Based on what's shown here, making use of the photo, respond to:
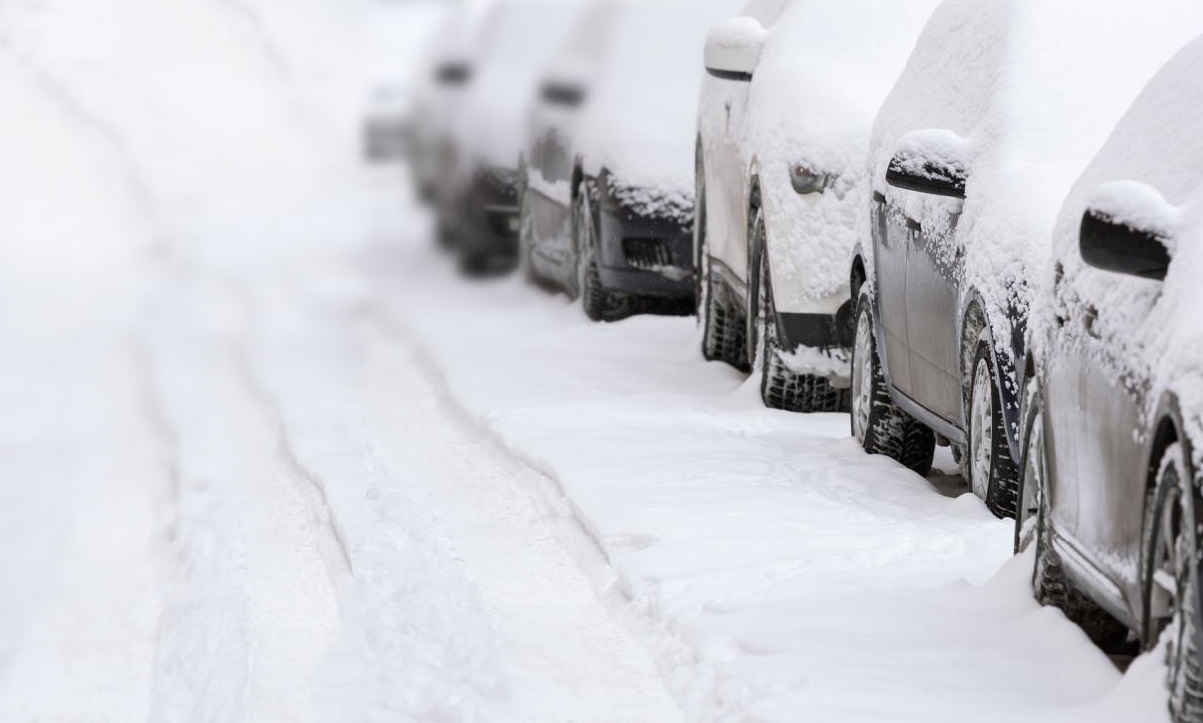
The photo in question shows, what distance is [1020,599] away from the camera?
6.16 meters

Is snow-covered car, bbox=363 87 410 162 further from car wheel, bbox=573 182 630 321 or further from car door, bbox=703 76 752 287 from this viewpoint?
car door, bbox=703 76 752 287

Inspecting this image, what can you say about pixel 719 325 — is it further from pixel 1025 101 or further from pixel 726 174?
pixel 1025 101

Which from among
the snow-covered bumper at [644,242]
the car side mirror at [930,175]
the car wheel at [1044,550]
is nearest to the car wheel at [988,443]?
the car side mirror at [930,175]

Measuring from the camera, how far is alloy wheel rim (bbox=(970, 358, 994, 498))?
7320mm

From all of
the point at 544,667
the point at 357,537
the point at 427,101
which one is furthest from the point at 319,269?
the point at 544,667

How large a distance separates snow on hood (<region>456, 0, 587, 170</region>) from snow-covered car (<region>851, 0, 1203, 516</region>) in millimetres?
8578

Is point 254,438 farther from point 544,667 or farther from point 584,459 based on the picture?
point 544,667

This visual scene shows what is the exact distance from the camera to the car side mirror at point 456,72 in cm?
1823

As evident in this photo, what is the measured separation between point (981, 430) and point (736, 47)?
386 centimetres

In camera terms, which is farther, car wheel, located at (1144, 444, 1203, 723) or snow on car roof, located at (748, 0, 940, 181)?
snow on car roof, located at (748, 0, 940, 181)

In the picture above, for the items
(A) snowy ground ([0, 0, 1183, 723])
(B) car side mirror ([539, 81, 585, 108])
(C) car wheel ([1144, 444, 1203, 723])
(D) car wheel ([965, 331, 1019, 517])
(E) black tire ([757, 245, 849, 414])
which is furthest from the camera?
(B) car side mirror ([539, 81, 585, 108])

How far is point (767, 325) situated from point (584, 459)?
5.59 ft

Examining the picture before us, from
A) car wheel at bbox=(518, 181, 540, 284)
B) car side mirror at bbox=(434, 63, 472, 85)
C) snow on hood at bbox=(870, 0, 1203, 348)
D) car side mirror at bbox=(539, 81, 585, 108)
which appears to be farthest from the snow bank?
car side mirror at bbox=(434, 63, 472, 85)

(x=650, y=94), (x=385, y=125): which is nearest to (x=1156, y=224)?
A: (x=650, y=94)
